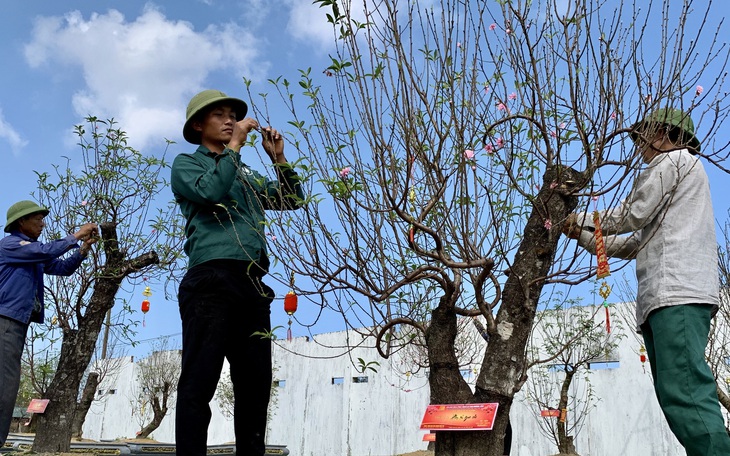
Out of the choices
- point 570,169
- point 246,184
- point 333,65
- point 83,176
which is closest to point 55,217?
point 83,176

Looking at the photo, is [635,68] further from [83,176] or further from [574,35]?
[83,176]

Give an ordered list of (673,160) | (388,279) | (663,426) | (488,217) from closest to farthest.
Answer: (673,160) < (388,279) < (488,217) < (663,426)

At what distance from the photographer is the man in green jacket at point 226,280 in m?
2.35


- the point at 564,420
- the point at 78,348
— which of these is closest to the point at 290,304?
the point at 78,348

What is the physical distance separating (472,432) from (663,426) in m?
7.99

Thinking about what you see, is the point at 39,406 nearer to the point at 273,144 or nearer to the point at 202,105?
the point at 202,105

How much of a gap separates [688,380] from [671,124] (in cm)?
100

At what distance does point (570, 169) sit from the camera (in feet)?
8.55

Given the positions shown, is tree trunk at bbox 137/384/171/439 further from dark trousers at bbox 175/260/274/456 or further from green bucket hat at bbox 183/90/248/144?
dark trousers at bbox 175/260/274/456

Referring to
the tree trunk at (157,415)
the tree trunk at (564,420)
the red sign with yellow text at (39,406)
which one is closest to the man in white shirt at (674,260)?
the red sign with yellow text at (39,406)

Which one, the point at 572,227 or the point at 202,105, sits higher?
the point at 202,105

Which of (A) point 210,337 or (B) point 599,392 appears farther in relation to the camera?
(B) point 599,392

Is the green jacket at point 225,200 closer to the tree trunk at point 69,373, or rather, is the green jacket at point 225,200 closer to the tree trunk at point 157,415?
the tree trunk at point 69,373

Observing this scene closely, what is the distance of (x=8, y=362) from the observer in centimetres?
393
